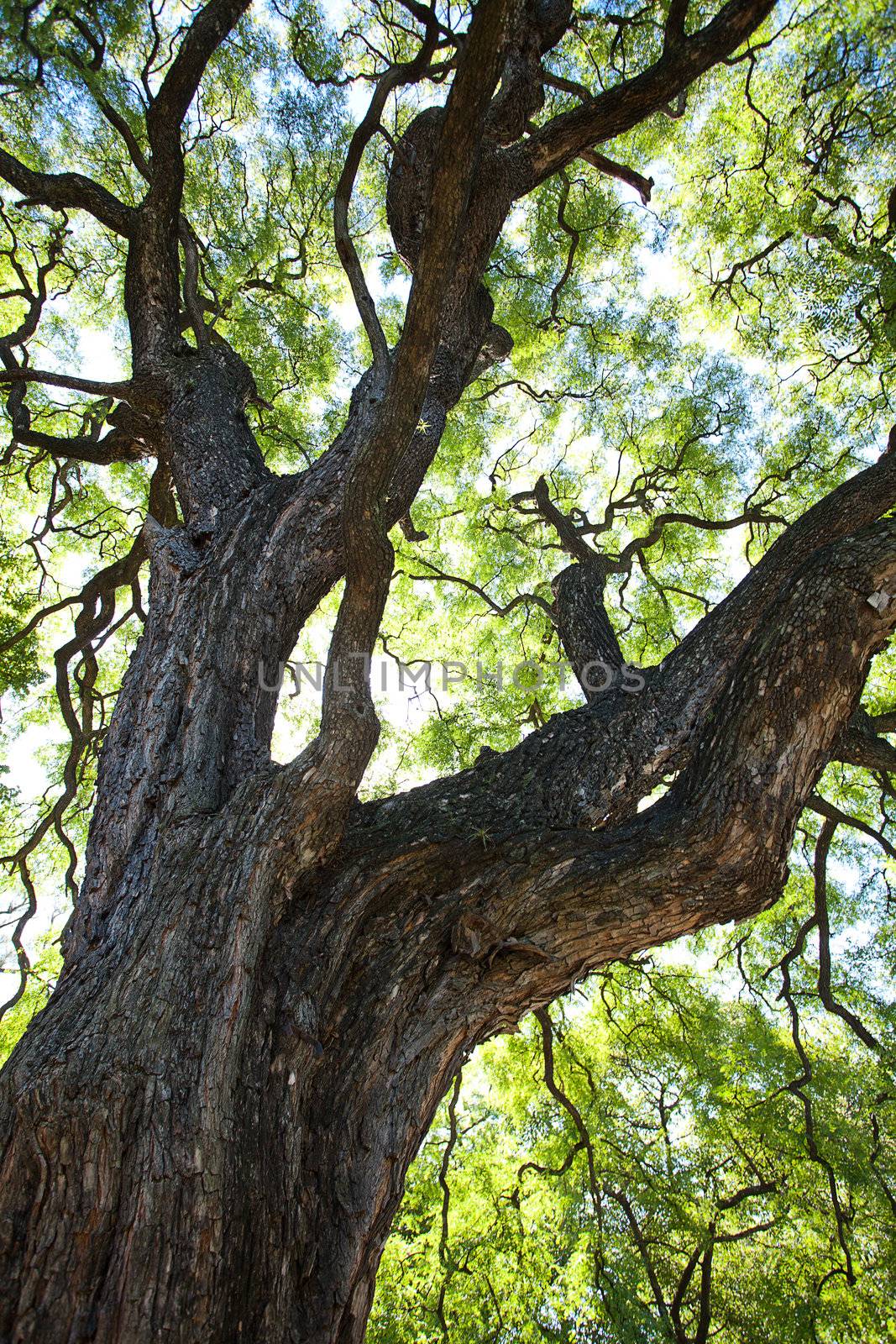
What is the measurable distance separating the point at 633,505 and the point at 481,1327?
716 cm

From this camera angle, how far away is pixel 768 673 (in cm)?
277

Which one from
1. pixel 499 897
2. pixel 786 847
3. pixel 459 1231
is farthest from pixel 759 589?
pixel 459 1231

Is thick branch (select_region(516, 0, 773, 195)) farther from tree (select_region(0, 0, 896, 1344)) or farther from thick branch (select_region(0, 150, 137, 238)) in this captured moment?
thick branch (select_region(0, 150, 137, 238))

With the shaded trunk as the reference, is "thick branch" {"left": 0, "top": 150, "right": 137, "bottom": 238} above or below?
above

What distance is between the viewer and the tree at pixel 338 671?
200 centimetres

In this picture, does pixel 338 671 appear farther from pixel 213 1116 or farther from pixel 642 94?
pixel 642 94

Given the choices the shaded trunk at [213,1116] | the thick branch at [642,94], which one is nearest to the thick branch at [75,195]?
the thick branch at [642,94]

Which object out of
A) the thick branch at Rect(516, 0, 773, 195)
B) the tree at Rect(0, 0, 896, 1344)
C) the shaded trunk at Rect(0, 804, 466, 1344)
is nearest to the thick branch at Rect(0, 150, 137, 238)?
the tree at Rect(0, 0, 896, 1344)

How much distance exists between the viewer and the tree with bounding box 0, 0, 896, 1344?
2.00 metres

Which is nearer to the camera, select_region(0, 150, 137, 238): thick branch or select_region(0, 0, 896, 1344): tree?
select_region(0, 0, 896, 1344): tree

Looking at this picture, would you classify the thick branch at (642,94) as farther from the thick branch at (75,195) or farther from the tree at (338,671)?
the thick branch at (75,195)

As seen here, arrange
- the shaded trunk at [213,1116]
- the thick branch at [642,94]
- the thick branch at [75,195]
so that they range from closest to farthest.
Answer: the shaded trunk at [213,1116] → the thick branch at [642,94] → the thick branch at [75,195]

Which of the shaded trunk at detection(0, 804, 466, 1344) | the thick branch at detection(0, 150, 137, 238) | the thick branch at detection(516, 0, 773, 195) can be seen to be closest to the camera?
the shaded trunk at detection(0, 804, 466, 1344)

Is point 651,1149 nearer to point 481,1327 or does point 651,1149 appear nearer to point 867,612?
point 481,1327
